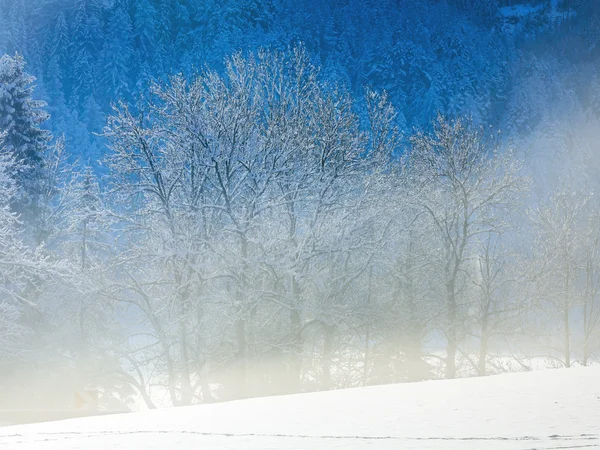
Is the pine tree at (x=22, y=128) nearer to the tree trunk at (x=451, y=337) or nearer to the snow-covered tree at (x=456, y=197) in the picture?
the snow-covered tree at (x=456, y=197)

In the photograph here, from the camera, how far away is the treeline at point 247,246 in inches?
889

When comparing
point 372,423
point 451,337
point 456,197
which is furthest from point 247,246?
point 372,423

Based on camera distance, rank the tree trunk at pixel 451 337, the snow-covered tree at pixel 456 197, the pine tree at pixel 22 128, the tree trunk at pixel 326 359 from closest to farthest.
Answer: the tree trunk at pixel 326 359 < the tree trunk at pixel 451 337 < the pine tree at pixel 22 128 < the snow-covered tree at pixel 456 197

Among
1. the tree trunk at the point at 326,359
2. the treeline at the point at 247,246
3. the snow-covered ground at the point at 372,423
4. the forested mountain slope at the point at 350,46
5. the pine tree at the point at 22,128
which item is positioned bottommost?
the snow-covered ground at the point at 372,423

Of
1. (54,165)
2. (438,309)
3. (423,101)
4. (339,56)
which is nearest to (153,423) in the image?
(438,309)

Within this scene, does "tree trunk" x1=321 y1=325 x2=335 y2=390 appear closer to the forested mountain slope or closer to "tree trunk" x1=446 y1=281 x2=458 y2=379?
"tree trunk" x1=446 y1=281 x2=458 y2=379

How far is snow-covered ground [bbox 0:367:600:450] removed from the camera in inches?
283

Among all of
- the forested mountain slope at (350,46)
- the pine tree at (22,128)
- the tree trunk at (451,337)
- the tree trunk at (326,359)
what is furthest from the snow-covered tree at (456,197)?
the forested mountain slope at (350,46)

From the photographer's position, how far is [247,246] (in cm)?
2256

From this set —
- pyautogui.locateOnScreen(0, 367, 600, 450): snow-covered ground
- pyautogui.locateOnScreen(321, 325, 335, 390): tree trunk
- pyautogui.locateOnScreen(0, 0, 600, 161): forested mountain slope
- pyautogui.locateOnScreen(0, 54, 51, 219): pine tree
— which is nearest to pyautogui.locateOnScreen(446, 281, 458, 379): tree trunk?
pyautogui.locateOnScreen(321, 325, 335, 390): tree trunk

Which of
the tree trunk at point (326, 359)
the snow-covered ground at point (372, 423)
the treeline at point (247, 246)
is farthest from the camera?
the tree trunk at point (326, 359)

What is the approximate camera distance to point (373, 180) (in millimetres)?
26250

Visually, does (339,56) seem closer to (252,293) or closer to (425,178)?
(425,178)

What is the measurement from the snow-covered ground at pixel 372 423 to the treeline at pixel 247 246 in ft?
35.8
